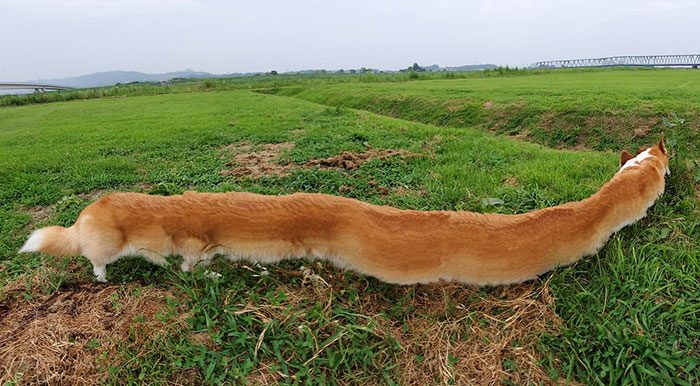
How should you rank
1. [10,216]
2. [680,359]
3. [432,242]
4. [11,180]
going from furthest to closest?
[11,180]
[10,216]
[432,242]
[680,359]

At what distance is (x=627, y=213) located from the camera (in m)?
2.74

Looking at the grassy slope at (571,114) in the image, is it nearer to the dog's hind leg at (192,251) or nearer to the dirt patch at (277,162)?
the dirt patch at (277,162)

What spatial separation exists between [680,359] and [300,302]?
193 cm

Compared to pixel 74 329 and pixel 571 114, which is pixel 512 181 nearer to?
pixel 74 329

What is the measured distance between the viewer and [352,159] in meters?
5.71

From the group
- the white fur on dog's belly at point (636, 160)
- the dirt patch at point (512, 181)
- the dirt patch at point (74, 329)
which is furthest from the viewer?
the dirt patch at point (512, 181)

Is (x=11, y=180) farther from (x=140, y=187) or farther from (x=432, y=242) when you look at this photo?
(x=432, y=242)

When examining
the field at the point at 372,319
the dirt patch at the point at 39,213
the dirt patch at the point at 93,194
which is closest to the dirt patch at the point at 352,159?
the field at the point at 372,319

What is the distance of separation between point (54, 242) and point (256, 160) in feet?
12.6

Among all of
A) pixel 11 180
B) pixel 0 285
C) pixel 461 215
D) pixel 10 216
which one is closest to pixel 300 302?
pixel 461 215

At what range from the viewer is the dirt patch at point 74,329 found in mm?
2100

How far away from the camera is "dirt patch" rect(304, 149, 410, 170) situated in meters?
5.52

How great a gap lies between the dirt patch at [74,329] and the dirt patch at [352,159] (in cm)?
328

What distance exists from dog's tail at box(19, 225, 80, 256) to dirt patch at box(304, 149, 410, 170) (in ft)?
10.9
